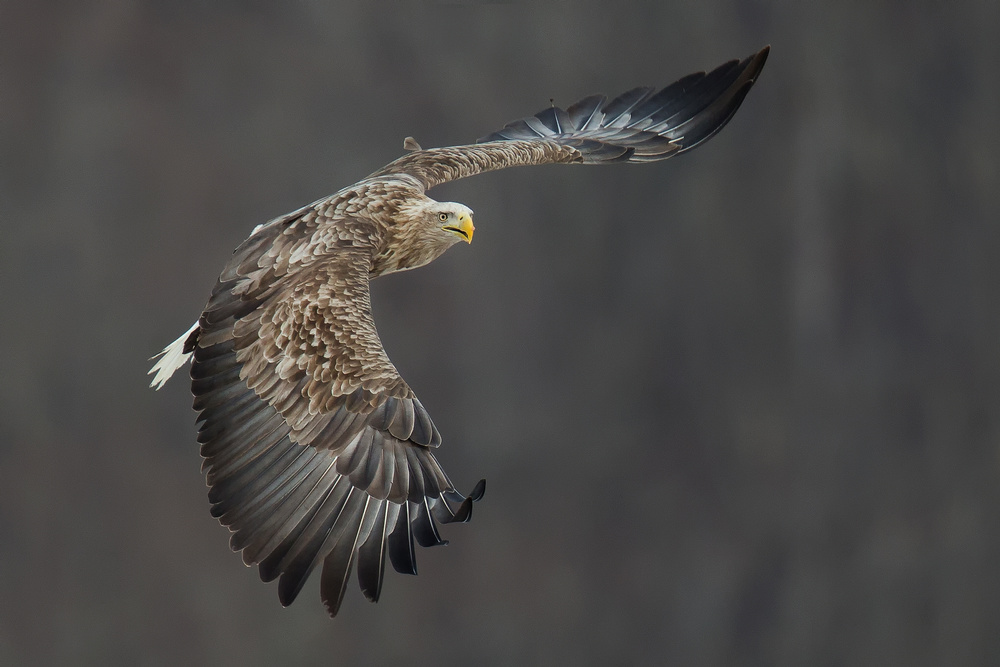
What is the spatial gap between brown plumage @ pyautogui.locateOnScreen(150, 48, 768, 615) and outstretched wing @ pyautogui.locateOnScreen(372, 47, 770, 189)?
1.29 feet

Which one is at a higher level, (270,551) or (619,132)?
(619,132)

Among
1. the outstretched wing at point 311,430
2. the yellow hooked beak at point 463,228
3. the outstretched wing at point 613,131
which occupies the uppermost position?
the outstretched wing at point 613,131

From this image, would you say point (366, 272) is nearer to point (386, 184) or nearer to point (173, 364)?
point (386, 184)

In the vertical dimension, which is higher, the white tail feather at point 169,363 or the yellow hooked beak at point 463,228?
the yellow hooked beak at point 463,228

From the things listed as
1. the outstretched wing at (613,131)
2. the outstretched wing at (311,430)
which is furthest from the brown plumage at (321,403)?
the outstretched wing at (613,131)

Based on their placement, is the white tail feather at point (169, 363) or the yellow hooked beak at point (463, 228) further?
the yellow hooked beak at point (463, 228)

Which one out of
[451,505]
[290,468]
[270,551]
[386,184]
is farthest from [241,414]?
[386,184]

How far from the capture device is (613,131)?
5.09m

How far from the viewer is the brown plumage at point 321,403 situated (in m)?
3.03

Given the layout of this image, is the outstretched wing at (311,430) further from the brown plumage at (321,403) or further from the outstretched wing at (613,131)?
the outstretched wing at (613,131)

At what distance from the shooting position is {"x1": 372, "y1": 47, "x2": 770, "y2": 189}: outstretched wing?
4.35 metres

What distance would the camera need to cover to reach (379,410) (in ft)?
10.3

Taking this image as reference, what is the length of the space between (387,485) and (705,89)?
2.58 m

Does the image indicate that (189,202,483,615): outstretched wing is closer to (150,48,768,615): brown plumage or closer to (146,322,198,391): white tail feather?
(150,48,768,615): brown plumage
